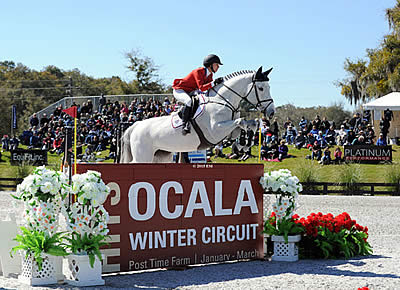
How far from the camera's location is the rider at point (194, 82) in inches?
378

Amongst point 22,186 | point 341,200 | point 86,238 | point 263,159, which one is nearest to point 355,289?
point 86,238

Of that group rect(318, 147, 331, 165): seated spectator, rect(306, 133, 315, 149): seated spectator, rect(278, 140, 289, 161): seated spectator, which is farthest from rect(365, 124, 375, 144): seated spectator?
rect(278, 140, 289, 161): seated spectator

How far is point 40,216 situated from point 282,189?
320 centimetres

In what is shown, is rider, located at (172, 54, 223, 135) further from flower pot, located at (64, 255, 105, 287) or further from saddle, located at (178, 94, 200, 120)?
flower pot, located at (64, 255, 105, 287)

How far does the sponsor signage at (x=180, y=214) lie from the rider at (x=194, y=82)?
1.96m

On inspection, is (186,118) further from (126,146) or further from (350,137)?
(350,137)

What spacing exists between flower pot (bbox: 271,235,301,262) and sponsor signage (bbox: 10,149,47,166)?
1946 centimetres

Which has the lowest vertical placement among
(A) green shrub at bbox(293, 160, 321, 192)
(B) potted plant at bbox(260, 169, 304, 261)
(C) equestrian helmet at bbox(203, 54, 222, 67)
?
(B) potted plant at bbox(260, 169, 304, 261)

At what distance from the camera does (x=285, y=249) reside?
7738 mm

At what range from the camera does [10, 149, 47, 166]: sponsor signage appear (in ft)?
85.1

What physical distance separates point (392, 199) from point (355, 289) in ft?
41.4

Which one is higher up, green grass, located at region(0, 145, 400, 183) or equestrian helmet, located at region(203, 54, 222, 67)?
equestrian helmet, located at region(203, 54, 222, 67)

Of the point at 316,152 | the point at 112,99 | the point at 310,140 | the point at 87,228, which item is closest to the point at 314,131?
the point at 310,140

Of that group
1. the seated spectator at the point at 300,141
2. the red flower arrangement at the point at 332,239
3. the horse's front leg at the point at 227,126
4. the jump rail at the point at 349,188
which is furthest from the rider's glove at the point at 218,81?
the seated spectator at the point at 300,141
